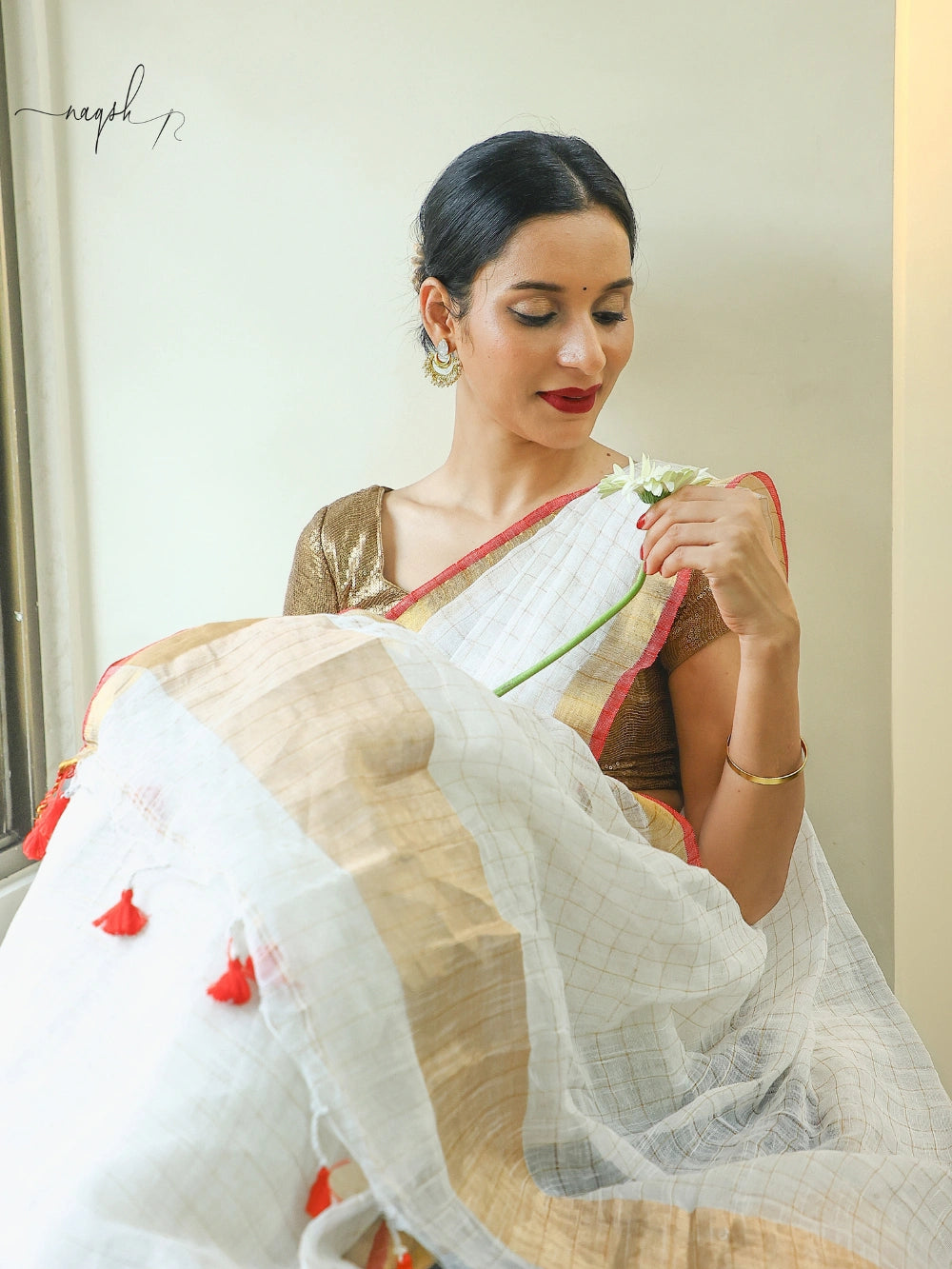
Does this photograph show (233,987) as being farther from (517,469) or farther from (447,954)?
(517,469)

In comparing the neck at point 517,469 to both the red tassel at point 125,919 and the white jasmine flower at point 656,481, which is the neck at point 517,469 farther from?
the red tassel at point 125,919

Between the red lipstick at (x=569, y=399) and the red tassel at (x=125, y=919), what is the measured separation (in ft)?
2.39

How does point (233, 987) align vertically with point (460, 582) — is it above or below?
below

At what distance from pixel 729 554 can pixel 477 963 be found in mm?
443

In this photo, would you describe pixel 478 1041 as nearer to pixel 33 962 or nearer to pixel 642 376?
pixel 33 962

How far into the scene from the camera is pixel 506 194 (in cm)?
117

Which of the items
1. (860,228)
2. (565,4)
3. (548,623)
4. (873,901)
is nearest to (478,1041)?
(548,623)

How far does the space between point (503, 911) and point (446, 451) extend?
900 millimetres

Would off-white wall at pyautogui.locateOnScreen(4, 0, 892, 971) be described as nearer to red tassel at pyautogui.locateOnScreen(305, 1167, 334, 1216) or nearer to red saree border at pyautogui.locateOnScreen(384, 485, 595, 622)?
red saree border at pyautogui.locateOnScreen(384, 485, 595, 622)

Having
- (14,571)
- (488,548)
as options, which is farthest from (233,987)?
(14,571)

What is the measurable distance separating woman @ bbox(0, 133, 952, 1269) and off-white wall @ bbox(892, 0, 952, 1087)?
0.24 meters

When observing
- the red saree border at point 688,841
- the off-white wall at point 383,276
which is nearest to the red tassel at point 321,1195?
the red saree border at point 688,841

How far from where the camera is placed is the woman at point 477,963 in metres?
0.65

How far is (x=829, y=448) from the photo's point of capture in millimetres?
1371
